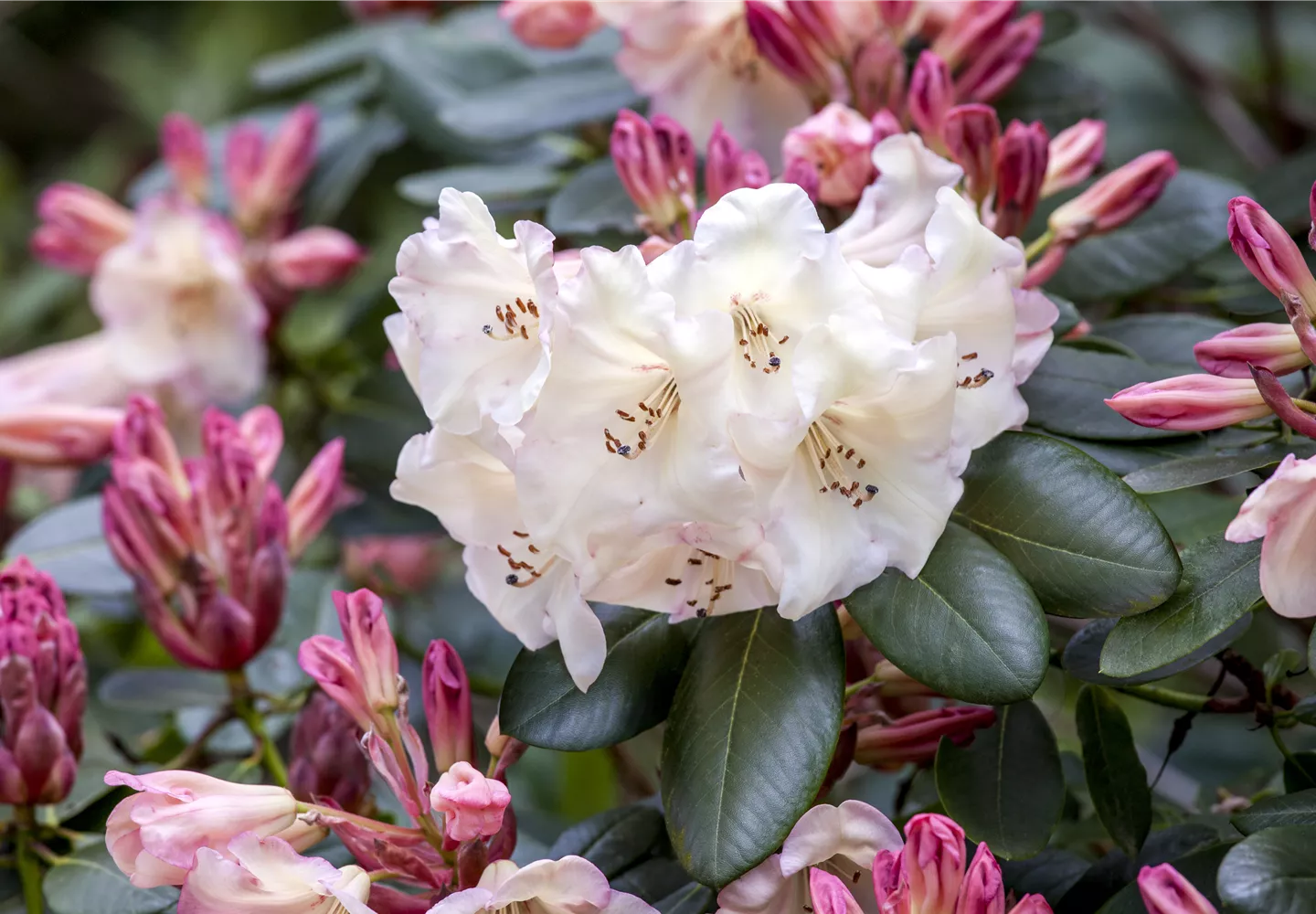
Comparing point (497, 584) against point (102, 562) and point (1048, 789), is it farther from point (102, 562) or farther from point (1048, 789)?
point (102, 562)

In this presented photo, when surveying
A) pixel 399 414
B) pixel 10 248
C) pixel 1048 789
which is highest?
pixel 1048 789

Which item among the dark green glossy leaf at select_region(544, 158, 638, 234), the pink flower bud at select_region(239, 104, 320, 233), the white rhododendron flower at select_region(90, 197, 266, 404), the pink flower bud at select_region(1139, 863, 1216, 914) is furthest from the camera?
the pink flower bud at select_region(239, 104, 320, 233)

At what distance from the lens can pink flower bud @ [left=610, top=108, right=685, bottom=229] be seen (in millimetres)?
737

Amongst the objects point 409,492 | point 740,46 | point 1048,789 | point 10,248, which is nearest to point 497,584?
point 409,492

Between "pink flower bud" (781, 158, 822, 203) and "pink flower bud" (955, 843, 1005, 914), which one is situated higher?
"pink flower bud" (781, 158, 822, 203)

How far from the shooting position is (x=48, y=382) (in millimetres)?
1270

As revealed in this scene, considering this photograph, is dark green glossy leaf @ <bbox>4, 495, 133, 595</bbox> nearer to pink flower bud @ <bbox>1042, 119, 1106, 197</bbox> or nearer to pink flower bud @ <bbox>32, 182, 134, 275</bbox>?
pink flower bud @ <bbox>32, 182, 134, 275</bbox>

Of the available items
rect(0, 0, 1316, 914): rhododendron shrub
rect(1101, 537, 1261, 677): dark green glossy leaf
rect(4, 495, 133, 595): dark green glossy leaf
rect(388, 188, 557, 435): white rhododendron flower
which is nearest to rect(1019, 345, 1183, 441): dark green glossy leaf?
rect(0, 0, 1316, 914): rhododendron shrub

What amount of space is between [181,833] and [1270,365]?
586 mm

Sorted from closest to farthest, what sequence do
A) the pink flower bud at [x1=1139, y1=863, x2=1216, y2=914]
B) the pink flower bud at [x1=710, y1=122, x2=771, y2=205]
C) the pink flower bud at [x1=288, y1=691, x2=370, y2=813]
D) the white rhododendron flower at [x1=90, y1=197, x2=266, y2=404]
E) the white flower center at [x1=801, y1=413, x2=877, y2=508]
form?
the pink flower bud at [x1=1139, y1=863, x2=1216, y2=914], the white flower center at [x1=801, y1=413, x2=877, y2=508], the pink flower bud at [x1=710, y1=122, x2=771, y2=205], the pink flower bud at [x1=288, y1=691, x2=370, y2=813], the white rhododendron flower at [x1=90, y1=197, x2=266, y2=404]

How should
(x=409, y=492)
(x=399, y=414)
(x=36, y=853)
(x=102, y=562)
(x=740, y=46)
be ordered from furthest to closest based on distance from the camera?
(x=399, y=414), (x=102, y=562), (x=740, y=46), (x=36, y=853), (x=409, y=492)

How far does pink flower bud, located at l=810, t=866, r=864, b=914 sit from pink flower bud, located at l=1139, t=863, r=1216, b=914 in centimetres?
13

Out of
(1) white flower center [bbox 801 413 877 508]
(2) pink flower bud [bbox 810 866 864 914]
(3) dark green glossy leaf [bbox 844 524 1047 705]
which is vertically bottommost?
(2) pink flower bud [bbox 810 866 864 914]

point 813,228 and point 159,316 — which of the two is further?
point 159,316
